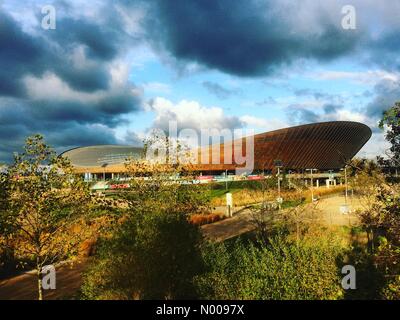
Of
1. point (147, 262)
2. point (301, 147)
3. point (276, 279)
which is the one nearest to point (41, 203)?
point (147, 262)

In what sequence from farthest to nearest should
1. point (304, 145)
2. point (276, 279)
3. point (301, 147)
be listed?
point (301, 147)
point (304, 145)
point (276, 279)

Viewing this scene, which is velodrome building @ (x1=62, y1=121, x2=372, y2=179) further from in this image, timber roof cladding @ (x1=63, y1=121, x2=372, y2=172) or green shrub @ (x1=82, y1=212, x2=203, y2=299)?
green shrub @ (x1=82, y1=212, x2=203, y2=299)

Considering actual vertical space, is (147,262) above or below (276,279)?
above

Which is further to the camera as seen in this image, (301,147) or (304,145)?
(301,147)

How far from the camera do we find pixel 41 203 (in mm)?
10711

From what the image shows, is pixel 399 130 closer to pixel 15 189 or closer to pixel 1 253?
pixel 15 189

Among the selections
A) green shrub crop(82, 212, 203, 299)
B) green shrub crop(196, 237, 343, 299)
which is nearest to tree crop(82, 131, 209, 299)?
green shrub crop(82, 212, 203, 299)

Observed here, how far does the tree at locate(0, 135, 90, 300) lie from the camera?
10.5 m

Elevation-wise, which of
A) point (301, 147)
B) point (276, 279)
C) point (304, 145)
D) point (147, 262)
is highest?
point (304, 145)

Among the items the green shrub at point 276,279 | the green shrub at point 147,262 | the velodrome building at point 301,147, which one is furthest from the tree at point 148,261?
the velodrome building at point 301,147

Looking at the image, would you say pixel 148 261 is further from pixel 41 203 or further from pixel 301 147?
pixel 301 147

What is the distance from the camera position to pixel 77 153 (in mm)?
140125

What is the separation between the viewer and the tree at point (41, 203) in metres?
10.5

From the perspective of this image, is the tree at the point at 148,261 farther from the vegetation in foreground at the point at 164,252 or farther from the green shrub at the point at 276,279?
the green shrub at the point at 276,279
